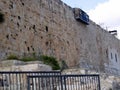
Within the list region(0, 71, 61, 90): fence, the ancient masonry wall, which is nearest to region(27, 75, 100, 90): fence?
region(0, 71, 61, 90): fence

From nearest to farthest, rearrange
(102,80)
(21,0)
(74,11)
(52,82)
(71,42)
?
(52,82), (102,80), (21,0), (71,42), (74,11)

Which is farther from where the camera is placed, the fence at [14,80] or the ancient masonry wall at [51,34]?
the ancient masonry wall at [51,34]

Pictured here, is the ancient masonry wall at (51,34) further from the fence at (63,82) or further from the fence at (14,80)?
the fence at (63,82)

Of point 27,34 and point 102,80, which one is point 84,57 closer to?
point 27,34

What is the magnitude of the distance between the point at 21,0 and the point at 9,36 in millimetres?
2122

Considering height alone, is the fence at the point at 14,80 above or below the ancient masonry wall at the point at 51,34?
below

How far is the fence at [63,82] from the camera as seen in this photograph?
6.70m

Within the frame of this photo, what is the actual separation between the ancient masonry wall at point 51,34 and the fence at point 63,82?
15.2 ft

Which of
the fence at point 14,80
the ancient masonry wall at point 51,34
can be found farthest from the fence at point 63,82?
the ancient masonry wall at point 51,34

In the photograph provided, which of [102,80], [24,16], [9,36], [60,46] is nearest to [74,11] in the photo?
[60,46]

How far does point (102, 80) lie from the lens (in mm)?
10609

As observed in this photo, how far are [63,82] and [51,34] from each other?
31.4 feet

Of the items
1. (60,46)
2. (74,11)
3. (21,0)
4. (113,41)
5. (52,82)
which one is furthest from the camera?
(113,41)

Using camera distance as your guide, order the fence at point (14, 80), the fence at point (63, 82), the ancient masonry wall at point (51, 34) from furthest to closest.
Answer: the ancient masonry wall at point (51, 34)
the fence at point (14, 80)
the fence at point (63, 82)
